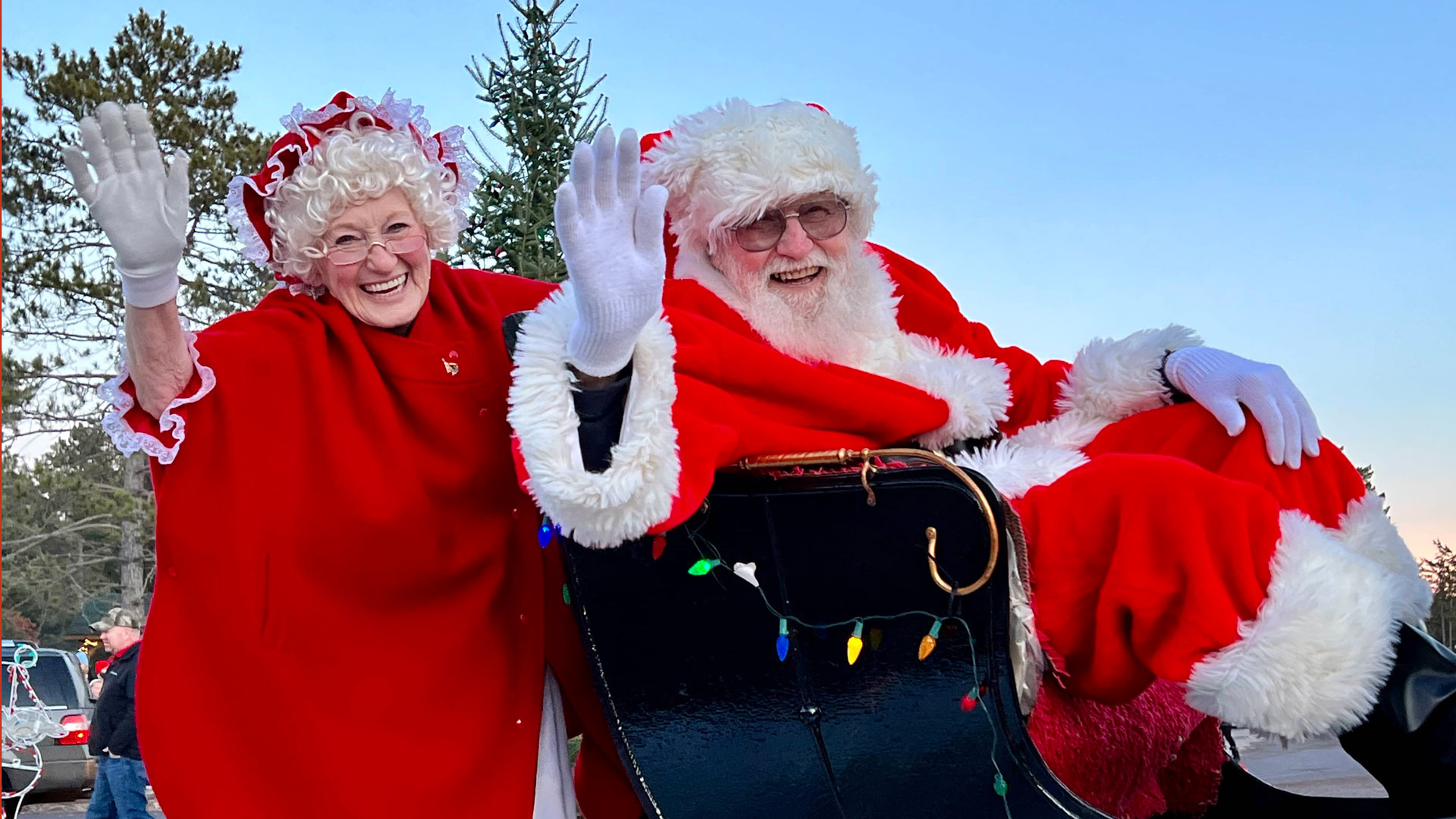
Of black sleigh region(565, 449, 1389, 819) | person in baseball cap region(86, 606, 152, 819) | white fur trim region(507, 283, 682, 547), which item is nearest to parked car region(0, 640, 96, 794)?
person in baseball cap region(86, 606, 152, 819)

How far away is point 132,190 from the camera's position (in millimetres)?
2232

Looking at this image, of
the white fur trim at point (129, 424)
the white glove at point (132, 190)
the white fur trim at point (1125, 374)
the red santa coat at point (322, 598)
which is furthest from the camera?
the white fur trim at point (1125, 374)

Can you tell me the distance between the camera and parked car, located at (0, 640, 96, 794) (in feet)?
37.1

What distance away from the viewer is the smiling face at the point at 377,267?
2762 mm

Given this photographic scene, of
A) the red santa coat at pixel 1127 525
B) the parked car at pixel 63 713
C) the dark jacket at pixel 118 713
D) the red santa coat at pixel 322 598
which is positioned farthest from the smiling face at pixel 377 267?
the parked car at pixel 63 713

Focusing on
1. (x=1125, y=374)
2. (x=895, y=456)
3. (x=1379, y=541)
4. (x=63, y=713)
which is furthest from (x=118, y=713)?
(x=1379, y=541)

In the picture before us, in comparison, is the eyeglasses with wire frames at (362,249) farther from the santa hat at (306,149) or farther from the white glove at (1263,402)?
the white glove at (1263,402)

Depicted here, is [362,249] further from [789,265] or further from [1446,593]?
[1446,593]

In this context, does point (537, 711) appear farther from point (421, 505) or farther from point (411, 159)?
point (411, 159)

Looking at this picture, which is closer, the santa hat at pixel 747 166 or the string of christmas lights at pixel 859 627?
the string of christmas lights at pixel 859 627

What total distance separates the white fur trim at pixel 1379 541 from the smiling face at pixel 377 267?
1.91 metres

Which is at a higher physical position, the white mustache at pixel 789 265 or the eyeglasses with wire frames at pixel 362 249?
the eyeglasses with wire frames at pixel 362 249

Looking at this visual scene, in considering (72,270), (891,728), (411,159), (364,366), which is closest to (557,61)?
(411,159)

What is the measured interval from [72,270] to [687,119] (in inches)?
632
